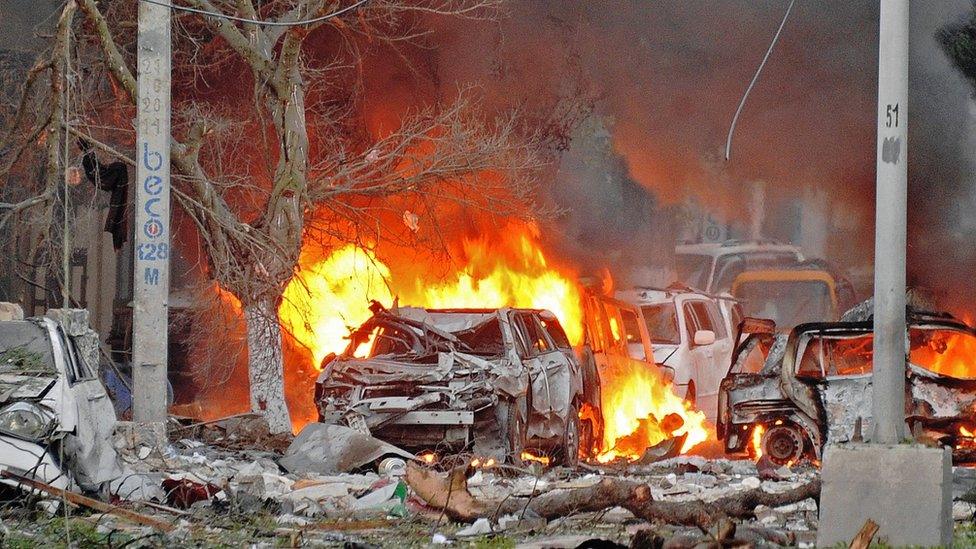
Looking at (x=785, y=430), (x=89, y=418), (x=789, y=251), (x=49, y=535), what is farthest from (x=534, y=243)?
(x=49, y=535)

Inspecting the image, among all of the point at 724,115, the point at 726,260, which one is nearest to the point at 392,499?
the point at 726,260

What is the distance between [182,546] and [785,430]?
783 centimetres

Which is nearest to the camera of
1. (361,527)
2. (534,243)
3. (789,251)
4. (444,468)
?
(361,527)

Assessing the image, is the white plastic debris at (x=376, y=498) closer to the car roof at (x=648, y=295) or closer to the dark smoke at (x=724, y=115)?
the car roof at (x=648, y=295)

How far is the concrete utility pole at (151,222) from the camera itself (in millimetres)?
13250

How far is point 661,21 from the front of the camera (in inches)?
1084

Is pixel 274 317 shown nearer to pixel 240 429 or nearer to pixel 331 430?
pixel 240 429

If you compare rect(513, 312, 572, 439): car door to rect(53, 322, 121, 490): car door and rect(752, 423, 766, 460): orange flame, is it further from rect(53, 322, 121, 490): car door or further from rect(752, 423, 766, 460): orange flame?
rect(53, 322, 121, 490): car door

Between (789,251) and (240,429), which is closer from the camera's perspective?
(240,429)

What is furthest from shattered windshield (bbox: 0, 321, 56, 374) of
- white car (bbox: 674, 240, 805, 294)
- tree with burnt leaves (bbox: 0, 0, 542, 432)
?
white car (bbox: 674, 240, 805, 294)

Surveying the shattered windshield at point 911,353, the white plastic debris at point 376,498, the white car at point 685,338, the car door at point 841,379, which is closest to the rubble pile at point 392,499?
the white plastic debris at point 376,498

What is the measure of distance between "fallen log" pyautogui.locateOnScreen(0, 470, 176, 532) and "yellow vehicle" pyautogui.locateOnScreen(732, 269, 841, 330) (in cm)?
1695

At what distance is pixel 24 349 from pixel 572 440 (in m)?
6.39

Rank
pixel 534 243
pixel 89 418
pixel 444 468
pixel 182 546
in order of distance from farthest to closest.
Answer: pixel 534 243 < pixel 444 468 < pixel 89 418 < pixel 182 546
